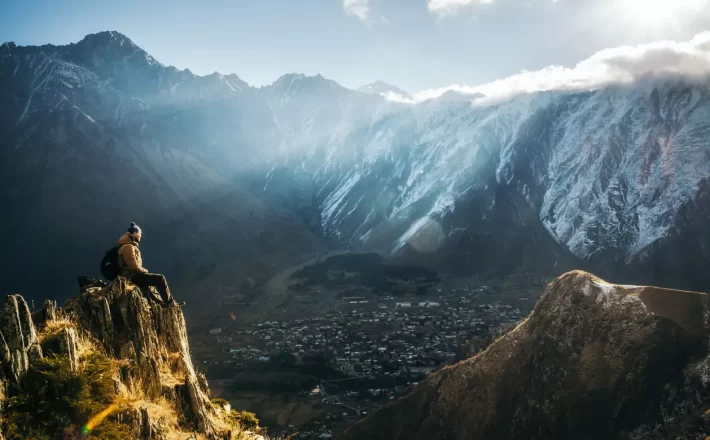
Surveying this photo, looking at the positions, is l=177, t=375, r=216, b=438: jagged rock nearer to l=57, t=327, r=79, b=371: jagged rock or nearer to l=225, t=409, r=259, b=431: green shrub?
l=225, t=409, r=259, b=431: green shrub

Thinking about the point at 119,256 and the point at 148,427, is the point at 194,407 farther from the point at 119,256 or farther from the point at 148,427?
the point at 119,256

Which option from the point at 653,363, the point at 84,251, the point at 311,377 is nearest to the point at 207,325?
the point at 311,377

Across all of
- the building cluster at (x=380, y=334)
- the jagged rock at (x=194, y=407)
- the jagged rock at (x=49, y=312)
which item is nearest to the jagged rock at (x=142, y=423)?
the jagged rock at (x=194, y=407)

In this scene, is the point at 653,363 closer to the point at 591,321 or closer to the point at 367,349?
the point at 591,321

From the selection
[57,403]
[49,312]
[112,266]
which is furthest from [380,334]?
[57,403]

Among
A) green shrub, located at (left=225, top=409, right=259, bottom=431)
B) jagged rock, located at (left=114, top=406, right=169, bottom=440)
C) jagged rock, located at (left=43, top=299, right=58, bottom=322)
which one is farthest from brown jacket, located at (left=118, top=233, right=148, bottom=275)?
green shrub, located at (left=225, top=409, right=259, bottom=431)
